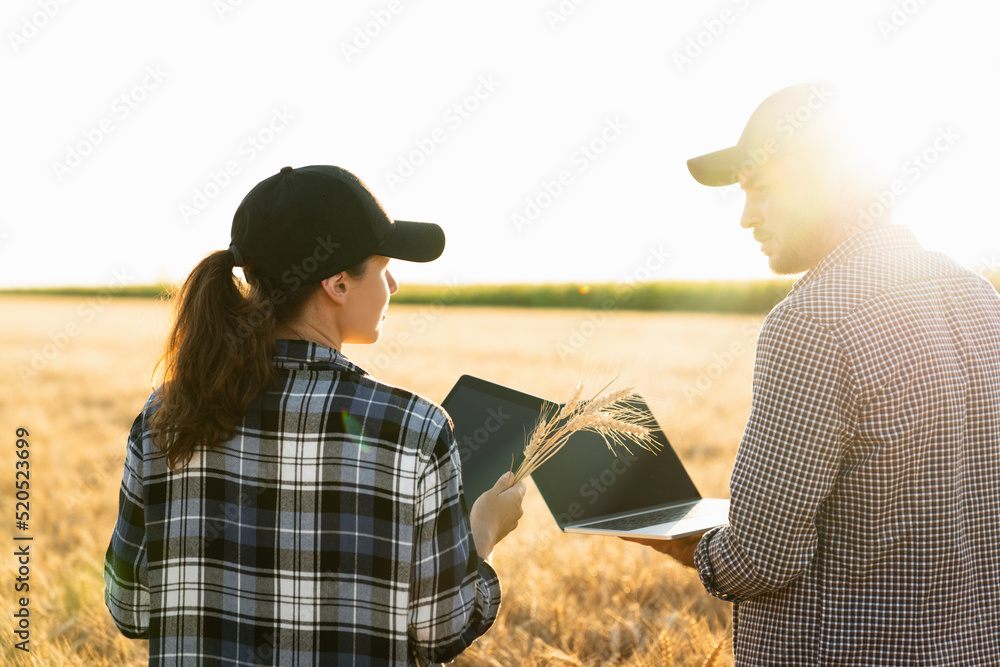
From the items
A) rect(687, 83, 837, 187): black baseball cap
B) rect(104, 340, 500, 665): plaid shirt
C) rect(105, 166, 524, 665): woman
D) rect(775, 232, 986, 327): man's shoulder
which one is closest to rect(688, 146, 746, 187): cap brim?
rect(687, 83, 837, 187): black baseball cap

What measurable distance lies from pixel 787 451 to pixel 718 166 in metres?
0.74

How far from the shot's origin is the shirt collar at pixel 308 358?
1.47 meters

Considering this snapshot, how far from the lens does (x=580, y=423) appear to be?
196 centimetres

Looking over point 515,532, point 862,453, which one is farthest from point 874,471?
point 515,532

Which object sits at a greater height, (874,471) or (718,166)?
(718,166)

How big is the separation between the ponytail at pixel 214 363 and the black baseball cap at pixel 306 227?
0.19 feet

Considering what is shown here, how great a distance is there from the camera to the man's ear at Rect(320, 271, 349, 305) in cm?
154

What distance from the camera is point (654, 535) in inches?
68.4

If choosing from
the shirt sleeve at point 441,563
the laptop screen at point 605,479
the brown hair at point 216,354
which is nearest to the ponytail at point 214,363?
the brown hair at point 216,354

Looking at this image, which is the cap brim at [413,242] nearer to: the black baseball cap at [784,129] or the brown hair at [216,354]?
the brown hair at [216,354]

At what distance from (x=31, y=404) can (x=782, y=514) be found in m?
10.5

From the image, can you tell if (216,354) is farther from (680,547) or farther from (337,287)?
(680,547)

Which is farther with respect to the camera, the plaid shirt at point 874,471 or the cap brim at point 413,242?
the cap brim at point 413,242

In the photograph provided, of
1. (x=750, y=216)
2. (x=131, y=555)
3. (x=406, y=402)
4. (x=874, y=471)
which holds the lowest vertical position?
(x=131, y=555)
